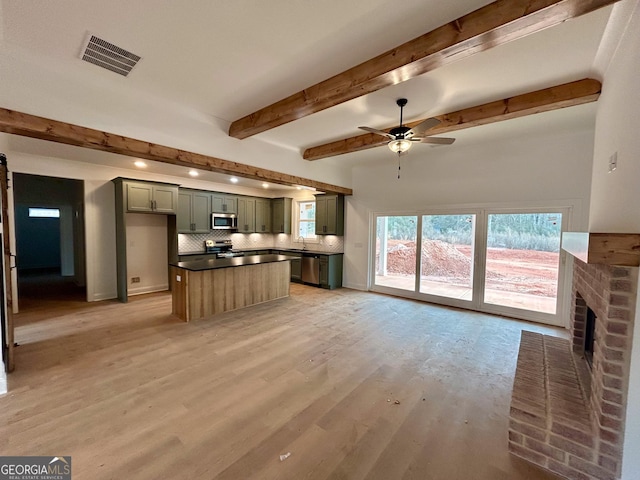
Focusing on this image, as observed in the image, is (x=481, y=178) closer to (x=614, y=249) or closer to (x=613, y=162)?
(x=613, y=162)

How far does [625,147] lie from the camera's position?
1.78 meters

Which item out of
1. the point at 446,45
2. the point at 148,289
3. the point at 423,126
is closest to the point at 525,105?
the point at 423,126

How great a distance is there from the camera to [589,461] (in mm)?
1584

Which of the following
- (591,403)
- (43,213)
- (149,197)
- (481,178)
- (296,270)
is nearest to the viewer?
(591,403)

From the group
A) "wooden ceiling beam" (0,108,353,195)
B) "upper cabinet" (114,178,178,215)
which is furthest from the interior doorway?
"wooden ceiling beam" (0,108,353,195)

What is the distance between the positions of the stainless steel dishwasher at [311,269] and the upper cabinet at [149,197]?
3256 mm

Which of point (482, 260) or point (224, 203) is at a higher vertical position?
point (224, 203)

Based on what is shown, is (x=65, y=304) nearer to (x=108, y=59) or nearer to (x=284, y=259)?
(x=284, y=259)

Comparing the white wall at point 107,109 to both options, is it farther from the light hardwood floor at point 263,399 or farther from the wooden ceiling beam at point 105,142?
the light hardwood floor at point 263,399

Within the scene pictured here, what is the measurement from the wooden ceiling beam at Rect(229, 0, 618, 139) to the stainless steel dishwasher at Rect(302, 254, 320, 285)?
13.7ft

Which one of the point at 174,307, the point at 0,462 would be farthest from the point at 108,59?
the point at 174,307

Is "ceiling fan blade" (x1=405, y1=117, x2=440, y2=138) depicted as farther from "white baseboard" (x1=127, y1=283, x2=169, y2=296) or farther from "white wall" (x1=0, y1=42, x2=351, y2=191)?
"white baseboard" (x1=127, y1=283, x2=169, y2=296)

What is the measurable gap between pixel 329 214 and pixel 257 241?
2.58m

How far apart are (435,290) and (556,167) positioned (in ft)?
9.41
